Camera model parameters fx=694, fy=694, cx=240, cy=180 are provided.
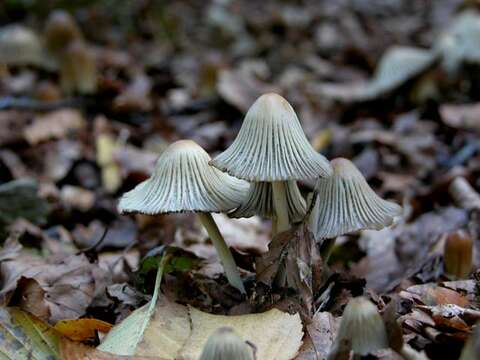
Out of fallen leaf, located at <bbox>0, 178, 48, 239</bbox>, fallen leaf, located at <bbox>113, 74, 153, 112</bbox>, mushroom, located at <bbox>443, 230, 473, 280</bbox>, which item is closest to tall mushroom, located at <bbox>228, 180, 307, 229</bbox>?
mushroom, located at <bbox>443, 230, 473, 280</bbox>

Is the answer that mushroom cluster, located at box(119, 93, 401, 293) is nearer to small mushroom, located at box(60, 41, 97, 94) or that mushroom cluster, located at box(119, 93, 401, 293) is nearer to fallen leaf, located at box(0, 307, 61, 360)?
fallen leaf, located at box(0, 307, 61, 360)

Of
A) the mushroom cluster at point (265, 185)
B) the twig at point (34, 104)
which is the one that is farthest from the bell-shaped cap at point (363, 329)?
the twig at point (34, 104)

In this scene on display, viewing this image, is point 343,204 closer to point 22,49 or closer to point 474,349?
point 474,349

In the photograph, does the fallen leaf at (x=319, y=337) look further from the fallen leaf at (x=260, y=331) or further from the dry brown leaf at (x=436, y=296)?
the dry brown leaf at (x=436, y=296)

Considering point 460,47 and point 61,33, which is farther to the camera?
point 61,33

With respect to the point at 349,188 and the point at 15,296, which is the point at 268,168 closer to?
the point at 349,188

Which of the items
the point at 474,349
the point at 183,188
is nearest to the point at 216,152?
the point at 183,188
